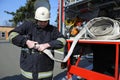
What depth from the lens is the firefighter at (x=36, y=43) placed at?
3.54 m

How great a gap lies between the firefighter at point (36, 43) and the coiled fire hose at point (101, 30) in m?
0.33

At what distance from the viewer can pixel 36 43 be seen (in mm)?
3518

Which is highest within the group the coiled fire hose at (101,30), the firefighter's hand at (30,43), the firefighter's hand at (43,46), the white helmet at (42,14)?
the white helmet at (42,14)

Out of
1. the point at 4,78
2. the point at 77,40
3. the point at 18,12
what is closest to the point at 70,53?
the point at 77,40

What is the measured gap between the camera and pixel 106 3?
14.0ft

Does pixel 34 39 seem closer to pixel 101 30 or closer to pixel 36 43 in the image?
pixel 36 43

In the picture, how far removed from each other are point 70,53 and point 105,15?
0.85 meters

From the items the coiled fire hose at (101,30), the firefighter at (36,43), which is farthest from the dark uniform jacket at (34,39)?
the coiled fire hose at (101,30)

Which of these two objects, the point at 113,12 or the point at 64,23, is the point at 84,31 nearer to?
the point at 113,12

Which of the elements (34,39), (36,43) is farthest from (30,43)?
(34,39)

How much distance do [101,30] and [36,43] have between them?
115cm

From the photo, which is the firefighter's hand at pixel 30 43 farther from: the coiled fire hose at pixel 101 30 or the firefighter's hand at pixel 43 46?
the coiled fire hose at pixel 101 30

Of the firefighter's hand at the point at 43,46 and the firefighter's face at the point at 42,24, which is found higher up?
the firefighter's face at the point at 42,24

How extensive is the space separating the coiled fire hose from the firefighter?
0.33m
